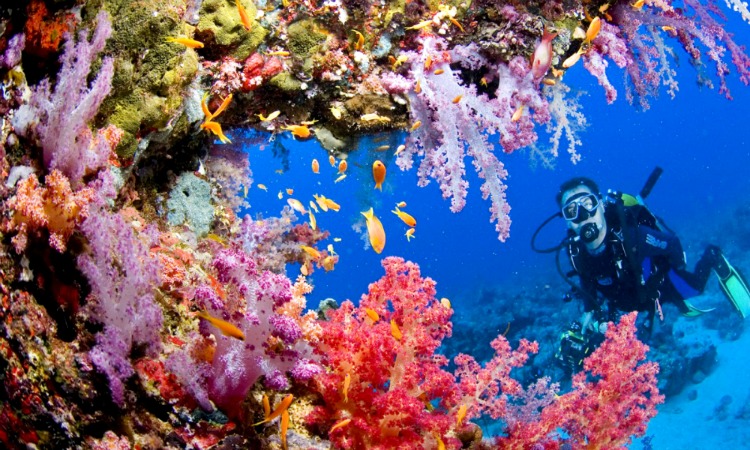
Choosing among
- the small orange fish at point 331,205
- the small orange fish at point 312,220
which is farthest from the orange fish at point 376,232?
the small orange fish at point 312,220

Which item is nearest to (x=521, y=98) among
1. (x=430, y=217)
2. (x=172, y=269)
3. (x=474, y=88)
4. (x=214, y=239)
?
(x=474, y=88)

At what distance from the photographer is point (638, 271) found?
7.82 metres

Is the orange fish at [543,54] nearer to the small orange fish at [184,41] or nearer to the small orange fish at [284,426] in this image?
the small orange fish at [184,41]

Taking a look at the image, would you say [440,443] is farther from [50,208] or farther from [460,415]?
[50,208]

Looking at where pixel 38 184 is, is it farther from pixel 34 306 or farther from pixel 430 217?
pixel 430 217

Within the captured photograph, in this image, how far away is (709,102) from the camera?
83.2 metres

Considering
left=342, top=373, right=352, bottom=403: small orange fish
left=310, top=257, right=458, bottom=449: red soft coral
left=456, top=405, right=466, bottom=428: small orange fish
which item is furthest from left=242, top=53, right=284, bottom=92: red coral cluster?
left=456, top=405, right=466, bottom=428: small orange fish

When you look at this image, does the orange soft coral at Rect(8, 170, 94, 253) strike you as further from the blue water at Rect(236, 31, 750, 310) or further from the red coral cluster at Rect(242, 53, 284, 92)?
the blue water at Rect(236, 31, 750, 310)

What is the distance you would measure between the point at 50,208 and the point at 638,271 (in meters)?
8.63

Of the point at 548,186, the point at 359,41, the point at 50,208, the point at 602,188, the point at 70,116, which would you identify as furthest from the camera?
the point at 548,186

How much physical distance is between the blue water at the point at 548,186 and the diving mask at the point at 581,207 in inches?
1079

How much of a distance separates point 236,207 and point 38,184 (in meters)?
2.24

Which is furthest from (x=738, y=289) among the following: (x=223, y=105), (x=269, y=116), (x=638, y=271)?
(x=223, y=105)

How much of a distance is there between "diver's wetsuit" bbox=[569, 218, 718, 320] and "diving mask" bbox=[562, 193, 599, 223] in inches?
17.9
